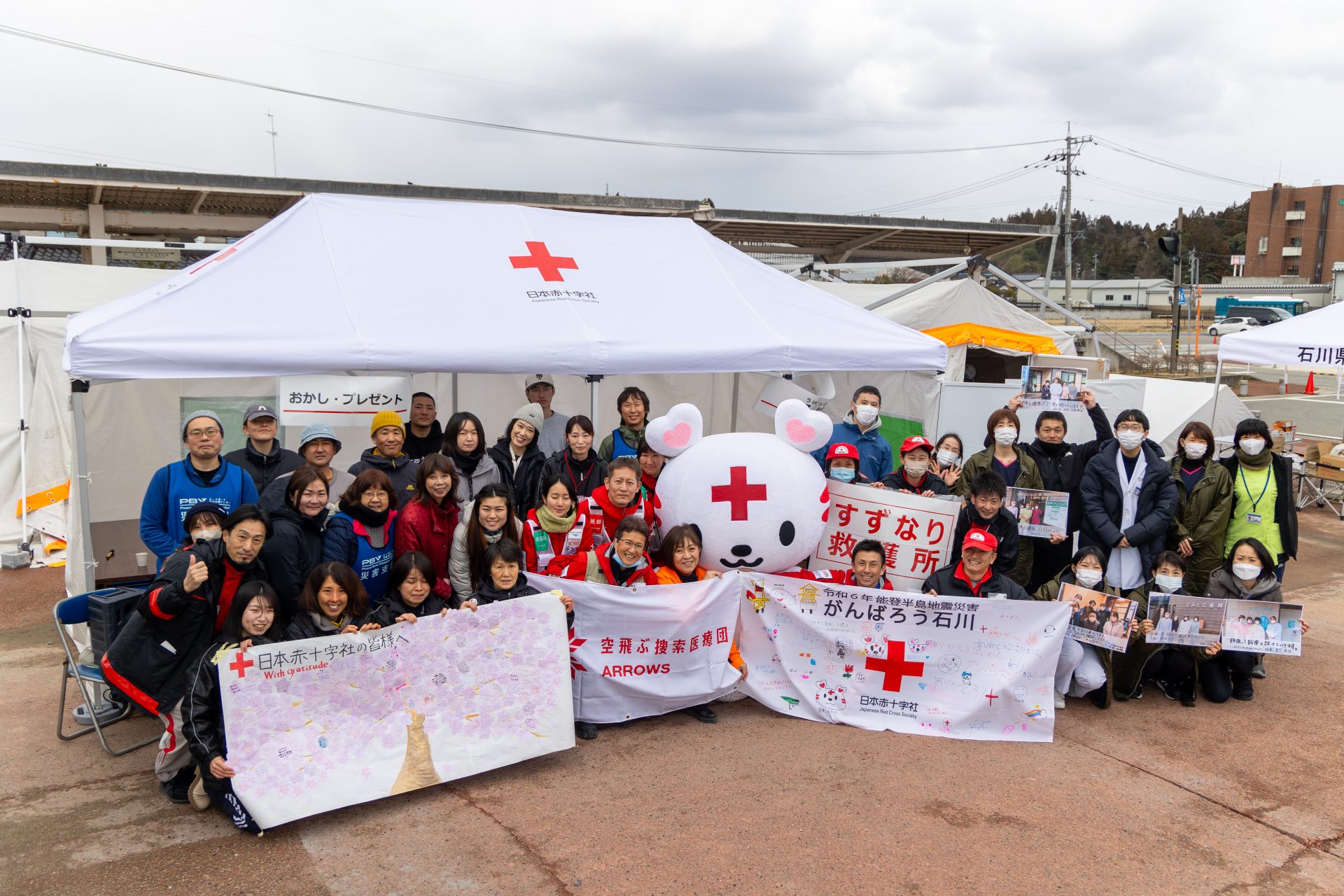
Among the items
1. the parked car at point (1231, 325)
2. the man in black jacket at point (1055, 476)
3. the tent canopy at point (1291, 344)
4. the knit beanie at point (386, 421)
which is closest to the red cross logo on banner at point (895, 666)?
the man in black jacket at point (1055, 476)

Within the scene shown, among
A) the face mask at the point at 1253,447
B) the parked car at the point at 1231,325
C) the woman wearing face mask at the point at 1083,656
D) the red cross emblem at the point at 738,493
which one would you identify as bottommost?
the woman wearing face mask at the point at 1083,656

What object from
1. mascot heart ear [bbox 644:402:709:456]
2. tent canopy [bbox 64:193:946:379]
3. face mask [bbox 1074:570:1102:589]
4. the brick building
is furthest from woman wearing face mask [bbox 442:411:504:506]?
the brick building

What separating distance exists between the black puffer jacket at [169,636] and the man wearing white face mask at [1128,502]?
447 centimetres

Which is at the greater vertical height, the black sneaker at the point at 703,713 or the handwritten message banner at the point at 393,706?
the handwritten message banner at the point at 393,706

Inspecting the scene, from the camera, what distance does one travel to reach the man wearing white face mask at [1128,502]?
516cm

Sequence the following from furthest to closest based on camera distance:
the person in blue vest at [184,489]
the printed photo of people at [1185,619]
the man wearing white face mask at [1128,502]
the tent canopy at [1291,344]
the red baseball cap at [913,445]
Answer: the tent canopy at [1291,344], the red baseball cap at [913,445], the man wearing white face mask at [1128,502], the printed photo of people at [1185,619], the person in blue vest at [184,489]

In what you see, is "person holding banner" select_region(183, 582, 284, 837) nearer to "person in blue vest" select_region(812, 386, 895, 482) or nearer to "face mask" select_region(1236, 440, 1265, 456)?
"person in blue vest" select_region(812, 386, 895, 482)

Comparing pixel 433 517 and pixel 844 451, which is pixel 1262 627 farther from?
pixel 433 517

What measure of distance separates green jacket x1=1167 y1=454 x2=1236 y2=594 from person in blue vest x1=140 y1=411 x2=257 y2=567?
207 inches

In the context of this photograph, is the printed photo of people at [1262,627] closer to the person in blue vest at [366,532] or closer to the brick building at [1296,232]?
the person in blue vest at [366,532]

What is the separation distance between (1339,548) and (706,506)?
299 inches

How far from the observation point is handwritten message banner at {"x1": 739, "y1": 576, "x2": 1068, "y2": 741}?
452cm

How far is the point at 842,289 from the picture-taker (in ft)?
42.3

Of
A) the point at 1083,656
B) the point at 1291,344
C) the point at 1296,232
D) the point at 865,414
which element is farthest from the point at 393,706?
the point at 1296,232
